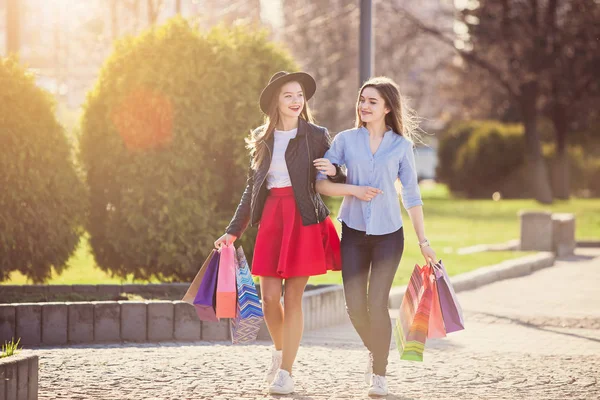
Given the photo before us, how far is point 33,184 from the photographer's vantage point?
33.7 feet

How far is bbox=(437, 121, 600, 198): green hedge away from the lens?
3994cm

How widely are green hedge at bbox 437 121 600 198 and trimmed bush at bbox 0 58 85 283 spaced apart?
3071cm

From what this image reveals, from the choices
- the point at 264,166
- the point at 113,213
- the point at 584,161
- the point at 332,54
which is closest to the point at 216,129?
the point at 113,213

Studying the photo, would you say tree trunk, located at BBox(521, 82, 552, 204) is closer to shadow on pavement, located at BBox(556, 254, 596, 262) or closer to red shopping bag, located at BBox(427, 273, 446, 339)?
shadow on pavement, located at BBox(556, 254, 596, 262)

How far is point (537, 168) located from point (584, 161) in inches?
354

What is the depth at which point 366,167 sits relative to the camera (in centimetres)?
654

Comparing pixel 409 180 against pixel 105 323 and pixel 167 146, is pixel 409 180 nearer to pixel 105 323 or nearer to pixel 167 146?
pixel 105 323

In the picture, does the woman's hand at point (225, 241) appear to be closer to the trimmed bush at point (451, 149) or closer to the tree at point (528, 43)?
the tree at point (528, 43)

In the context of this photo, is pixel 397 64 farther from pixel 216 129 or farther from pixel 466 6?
pixel 216 129

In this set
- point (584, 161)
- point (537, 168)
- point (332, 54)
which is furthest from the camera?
point (584, 161)

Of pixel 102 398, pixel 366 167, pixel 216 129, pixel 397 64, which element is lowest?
pixel 102 398

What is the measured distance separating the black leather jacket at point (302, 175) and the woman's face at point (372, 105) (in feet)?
0.95

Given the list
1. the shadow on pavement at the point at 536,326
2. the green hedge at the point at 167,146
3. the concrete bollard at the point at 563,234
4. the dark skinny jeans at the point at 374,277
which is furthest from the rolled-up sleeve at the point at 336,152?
the concrete bollard at the point at 563,234

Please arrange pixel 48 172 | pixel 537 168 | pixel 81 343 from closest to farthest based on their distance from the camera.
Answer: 1. pixel 81 343
2. pixel 48 172
3. pixel 537 168
